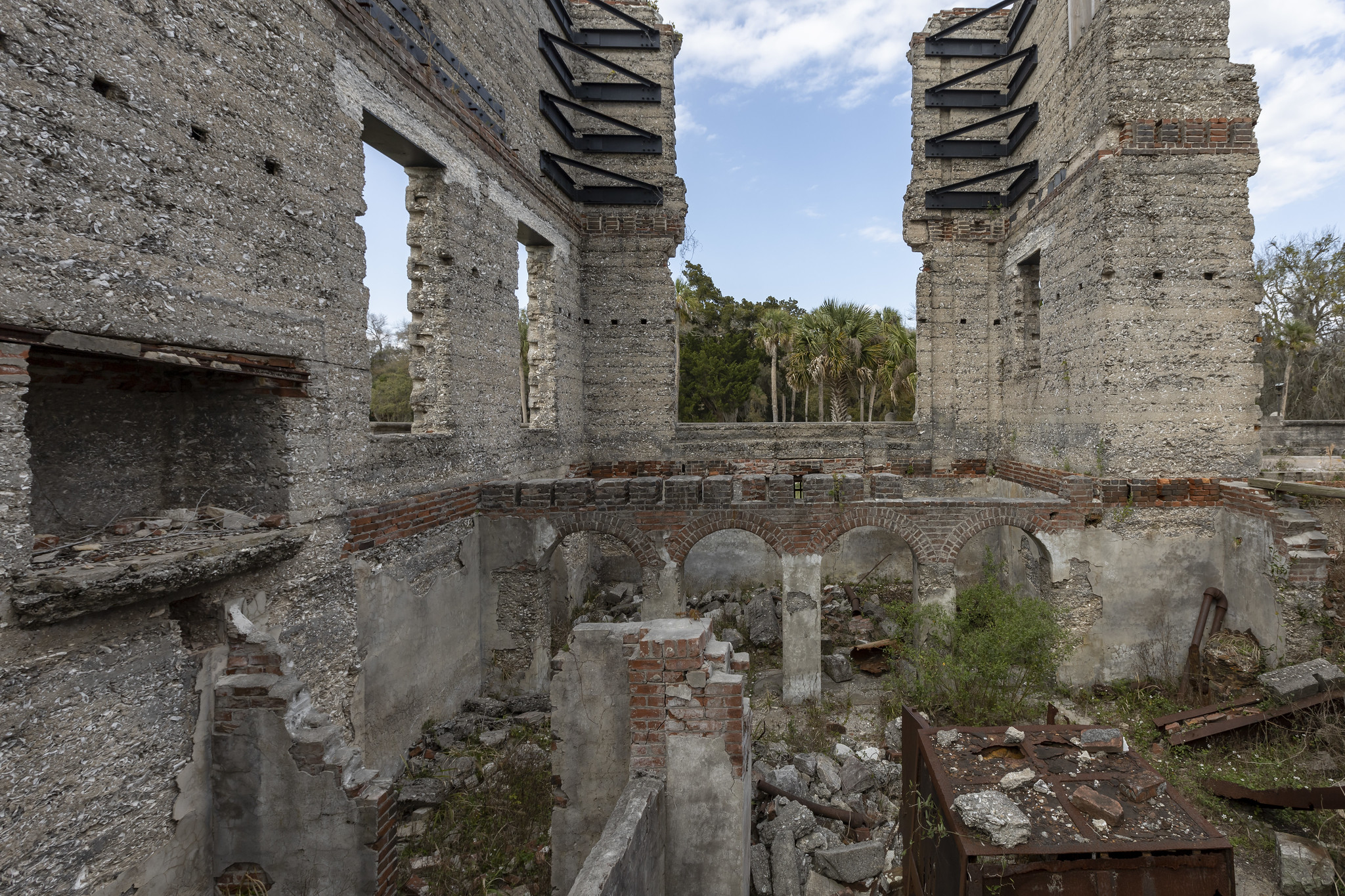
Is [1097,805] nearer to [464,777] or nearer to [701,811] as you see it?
[701,811]

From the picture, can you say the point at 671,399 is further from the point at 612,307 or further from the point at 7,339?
the point at 7,339

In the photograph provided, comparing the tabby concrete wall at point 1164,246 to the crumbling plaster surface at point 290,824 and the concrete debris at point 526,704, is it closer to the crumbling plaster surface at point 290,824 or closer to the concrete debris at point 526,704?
the concrete debris at point 526,704

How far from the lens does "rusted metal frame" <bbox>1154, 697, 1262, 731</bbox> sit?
6738mm

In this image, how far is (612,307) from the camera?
12.0 m

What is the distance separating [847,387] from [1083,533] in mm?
17124

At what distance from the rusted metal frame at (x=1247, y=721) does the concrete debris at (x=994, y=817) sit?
4560mm

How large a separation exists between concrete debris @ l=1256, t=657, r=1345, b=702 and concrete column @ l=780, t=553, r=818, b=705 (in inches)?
187

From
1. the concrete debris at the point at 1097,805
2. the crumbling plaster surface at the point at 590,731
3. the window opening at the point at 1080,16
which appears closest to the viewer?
the concrete debris at the point at 1097,805

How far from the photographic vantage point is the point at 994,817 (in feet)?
11.8

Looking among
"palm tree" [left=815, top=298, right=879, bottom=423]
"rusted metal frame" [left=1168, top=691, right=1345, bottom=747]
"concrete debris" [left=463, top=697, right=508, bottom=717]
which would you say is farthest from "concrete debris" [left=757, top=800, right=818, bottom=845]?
"palm tree" [left=815, top=298, right=879, bottom=423]

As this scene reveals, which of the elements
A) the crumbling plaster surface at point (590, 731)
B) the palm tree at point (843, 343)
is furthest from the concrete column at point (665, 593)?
the palm tree at point (843, 343)

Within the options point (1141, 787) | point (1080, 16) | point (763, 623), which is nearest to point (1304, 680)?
point (1141, 787)

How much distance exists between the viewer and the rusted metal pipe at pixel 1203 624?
800 centimetres

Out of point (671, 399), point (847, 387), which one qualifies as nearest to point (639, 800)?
point (671, 399)
